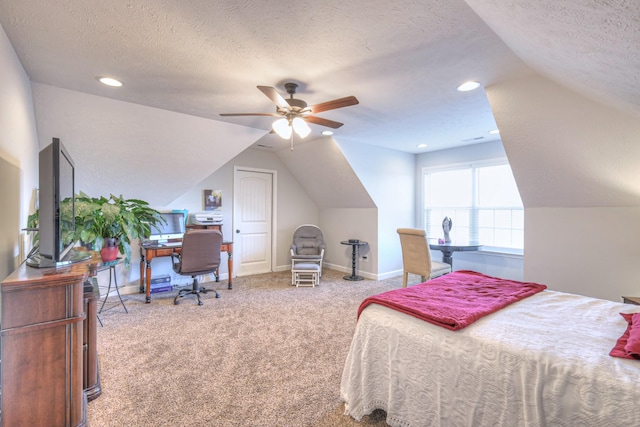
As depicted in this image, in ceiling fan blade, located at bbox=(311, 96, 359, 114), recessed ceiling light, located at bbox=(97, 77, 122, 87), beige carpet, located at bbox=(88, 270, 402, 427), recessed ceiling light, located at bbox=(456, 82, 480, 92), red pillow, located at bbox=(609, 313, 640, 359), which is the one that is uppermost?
recessed ceiling light, located at bbox=(97, 77, 122, 87)

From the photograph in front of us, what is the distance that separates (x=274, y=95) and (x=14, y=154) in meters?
1.87

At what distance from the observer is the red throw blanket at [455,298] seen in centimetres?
150

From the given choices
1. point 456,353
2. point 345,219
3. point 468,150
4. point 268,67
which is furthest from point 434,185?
point 456,353

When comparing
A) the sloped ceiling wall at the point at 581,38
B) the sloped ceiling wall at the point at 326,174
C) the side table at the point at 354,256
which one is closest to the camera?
the sloped ceiling wall at the point at 581,38

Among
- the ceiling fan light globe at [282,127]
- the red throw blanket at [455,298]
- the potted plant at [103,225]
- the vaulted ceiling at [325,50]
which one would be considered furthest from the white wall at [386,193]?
the potted plant at [103,225]

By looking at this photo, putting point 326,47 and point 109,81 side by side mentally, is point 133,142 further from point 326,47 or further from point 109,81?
point 326,47

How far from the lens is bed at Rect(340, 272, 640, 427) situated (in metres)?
1.06

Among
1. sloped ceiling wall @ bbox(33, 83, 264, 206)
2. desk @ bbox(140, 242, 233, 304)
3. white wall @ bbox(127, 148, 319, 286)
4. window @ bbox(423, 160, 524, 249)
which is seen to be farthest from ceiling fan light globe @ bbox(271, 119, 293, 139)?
window @ bbox(423, 160, 524, 249)

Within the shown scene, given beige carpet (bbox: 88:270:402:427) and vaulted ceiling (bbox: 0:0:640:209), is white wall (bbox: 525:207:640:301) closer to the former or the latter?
vaulted ceiling (bbox: 0:0:640:209)

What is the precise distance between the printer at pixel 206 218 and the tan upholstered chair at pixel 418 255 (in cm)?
286

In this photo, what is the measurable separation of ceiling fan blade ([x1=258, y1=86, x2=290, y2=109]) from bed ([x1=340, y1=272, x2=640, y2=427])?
5.65ft

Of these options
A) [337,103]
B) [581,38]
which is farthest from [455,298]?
[337,103]

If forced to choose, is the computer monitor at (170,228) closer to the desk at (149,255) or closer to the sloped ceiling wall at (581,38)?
the desk at (149,255)

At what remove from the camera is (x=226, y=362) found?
7.59 feet
